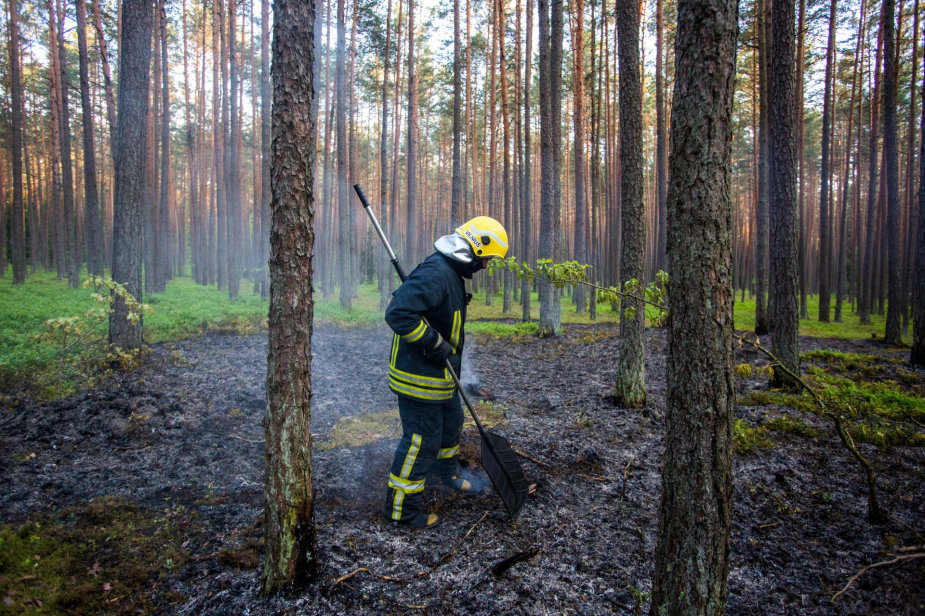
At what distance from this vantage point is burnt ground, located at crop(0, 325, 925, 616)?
261cm

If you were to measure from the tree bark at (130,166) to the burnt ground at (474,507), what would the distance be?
5.13 feet

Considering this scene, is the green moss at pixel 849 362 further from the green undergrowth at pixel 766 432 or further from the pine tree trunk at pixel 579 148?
the pine tree trunk at pixel 579 148

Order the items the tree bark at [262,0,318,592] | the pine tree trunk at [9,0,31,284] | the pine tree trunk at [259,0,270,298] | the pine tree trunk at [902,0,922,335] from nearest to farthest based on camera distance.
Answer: the tree bark at [262,0,318,592], the pine tree trunk at [902,0,922,335], the pine tree trunk at [9,0,31,284], the pine tree trunk at [259,0,270,298]

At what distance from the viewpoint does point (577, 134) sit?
14.3 m

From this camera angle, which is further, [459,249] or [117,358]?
[117,358]

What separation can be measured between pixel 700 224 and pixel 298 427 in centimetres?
234

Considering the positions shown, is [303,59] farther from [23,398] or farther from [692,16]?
[23,398]

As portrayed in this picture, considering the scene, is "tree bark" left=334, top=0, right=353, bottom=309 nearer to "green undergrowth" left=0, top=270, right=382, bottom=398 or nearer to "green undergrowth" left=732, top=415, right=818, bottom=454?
"green undergrowth" left=0, top=270, right=382, bottom=398

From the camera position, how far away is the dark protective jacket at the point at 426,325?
3.39 metres

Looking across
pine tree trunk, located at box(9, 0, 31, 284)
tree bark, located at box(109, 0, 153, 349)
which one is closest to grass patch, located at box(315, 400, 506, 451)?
tree bark, located at box(109, 0, 153, 349)

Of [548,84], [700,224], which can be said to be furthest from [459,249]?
[548,84]

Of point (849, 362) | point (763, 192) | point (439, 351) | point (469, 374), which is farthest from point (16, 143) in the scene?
point (849, 362)

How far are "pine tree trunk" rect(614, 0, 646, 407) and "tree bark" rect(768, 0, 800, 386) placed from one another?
2535 mm

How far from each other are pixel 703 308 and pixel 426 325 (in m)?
1.98
